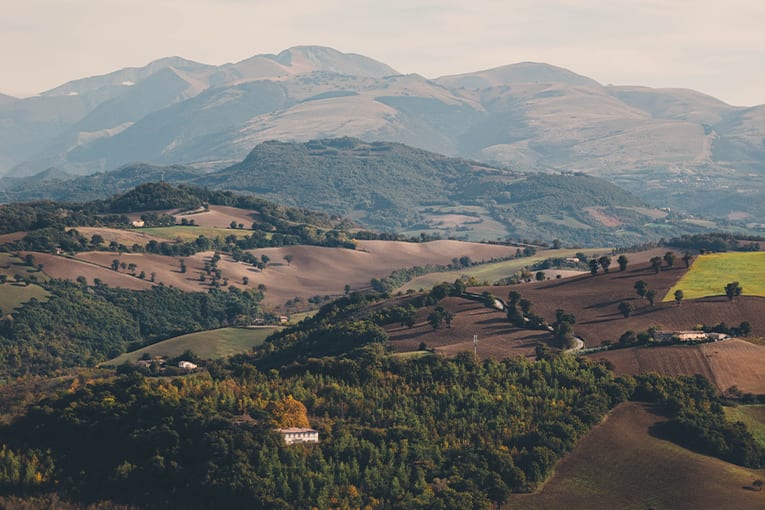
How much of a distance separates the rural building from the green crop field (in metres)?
65.1

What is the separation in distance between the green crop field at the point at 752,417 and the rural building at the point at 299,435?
6508cm

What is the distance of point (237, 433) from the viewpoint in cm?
17000

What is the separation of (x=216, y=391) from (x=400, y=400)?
2937 cm

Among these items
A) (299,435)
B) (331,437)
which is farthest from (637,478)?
(299,435)

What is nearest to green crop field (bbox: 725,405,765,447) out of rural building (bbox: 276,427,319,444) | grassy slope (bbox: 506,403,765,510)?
grassy slope (bbox: 506,403,765,510)

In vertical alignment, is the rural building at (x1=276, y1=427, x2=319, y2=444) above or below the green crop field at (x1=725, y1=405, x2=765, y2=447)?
above

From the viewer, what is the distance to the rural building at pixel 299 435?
17088 centimetres

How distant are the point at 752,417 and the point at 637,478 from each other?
103 ft

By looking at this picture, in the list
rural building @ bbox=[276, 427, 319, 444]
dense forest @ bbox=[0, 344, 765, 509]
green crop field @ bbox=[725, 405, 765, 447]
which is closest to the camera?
dense forest @ bbox=[0, 344, 765, 509]

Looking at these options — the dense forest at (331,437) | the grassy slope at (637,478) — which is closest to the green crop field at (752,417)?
the dense forest at (331,437)

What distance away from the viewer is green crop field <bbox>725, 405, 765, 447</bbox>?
599 feet

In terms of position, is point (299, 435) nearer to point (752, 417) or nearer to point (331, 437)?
point (331, 437)

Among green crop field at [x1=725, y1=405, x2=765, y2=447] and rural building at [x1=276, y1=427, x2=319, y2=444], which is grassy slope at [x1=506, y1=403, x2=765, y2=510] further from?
rural building at [x1=276, y1=427, x2=319, y2=444]

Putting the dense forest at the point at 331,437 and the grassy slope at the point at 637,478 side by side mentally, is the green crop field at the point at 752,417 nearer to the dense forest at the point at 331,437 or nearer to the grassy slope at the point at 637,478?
the dense forest at the point at 331,437
